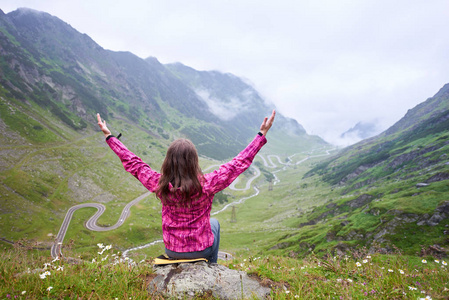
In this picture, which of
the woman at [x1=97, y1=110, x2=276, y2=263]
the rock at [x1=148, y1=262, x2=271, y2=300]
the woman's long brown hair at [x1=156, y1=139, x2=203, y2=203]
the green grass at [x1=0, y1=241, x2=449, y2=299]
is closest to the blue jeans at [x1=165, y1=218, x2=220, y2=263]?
the woman at [x1=97, y1=110, x2=276, y2=263]

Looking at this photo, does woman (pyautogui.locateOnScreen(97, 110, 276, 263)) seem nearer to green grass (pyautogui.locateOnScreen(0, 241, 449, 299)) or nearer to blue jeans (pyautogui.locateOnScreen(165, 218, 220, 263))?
blue jeans (pyautogui.locateOnScreen(165, 218, 220, 263))

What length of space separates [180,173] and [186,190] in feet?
1.28

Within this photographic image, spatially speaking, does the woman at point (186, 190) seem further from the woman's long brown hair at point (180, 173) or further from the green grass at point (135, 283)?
the green grass at point (135, 283)

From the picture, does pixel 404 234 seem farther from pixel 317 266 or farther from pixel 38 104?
pixel 38 104

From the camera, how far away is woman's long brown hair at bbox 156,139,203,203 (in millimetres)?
4496

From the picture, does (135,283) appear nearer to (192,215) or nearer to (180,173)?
(192,215)

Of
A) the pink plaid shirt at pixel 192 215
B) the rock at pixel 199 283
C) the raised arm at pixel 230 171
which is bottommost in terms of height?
the rock at pixel 199 283

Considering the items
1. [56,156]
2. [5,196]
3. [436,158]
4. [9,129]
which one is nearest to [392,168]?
[436,158]

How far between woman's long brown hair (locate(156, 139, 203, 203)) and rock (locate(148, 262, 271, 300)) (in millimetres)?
1549

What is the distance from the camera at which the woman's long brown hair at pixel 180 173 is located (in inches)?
177

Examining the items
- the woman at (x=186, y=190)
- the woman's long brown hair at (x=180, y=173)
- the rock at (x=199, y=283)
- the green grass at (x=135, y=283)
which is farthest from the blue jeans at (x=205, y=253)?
the woman's long brown hair at (x=180, y=173)

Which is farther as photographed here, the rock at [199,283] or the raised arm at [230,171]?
the raised arm at [230,171]

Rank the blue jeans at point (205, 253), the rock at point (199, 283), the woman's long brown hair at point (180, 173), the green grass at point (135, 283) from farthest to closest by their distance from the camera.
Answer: the blue jeans at point (205, 253), the woman's long brown hair at point (180, 173), the rock at point (199, 283), the green grass at point (135, 283)

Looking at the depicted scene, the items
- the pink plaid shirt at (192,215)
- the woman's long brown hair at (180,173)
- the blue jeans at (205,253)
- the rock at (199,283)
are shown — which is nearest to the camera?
the rock at (199,283)
